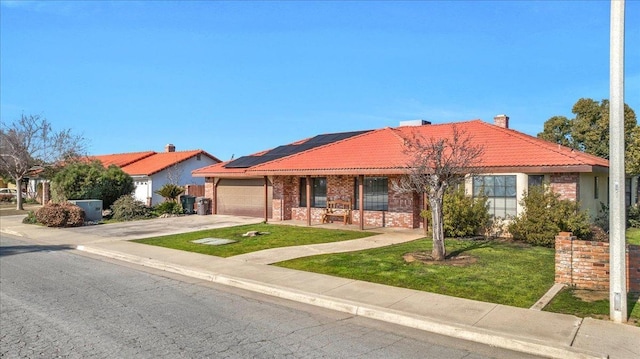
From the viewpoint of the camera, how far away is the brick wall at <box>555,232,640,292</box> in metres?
7.71

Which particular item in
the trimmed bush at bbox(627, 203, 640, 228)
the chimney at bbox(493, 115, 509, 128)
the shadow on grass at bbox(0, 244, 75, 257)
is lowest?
the shadow on grass at bbox(0, 244, 75, 257)

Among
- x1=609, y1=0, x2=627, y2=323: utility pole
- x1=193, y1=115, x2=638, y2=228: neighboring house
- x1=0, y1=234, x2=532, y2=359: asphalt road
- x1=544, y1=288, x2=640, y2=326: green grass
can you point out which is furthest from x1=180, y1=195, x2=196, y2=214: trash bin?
x1=609, y1=0, x2=627, y2=323: utility pole

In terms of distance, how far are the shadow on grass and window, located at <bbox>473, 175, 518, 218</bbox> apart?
13.9 metres

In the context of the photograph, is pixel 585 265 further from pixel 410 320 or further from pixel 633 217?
pixel 633 217

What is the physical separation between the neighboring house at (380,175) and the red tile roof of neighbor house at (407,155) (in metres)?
0.03

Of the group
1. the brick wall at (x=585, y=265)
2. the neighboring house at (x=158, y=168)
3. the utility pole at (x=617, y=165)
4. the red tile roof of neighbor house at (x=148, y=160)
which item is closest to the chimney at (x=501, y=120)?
the brick wall at (x=585, y=265)

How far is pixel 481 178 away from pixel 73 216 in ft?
58.9

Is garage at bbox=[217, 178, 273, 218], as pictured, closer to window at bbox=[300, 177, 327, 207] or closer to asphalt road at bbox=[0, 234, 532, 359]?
window at bbox=[300, 177, 327, 207]

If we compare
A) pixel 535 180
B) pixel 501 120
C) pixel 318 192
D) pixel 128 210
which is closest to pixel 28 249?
pixel 128 210

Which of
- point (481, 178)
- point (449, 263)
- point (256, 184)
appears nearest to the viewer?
point (449, 263)

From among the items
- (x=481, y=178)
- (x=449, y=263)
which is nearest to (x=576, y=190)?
(x=481, y=178)

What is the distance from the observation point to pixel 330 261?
1126 centimetres

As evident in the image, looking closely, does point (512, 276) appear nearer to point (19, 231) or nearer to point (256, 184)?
point (256, 184)

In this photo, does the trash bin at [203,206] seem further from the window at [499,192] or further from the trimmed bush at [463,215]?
the window at [499,192]
